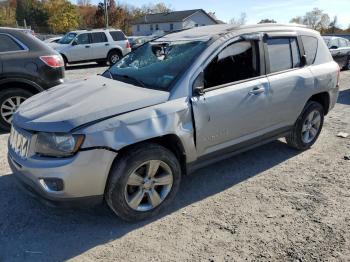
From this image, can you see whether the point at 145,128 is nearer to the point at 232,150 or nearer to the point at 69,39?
the point at 232,150

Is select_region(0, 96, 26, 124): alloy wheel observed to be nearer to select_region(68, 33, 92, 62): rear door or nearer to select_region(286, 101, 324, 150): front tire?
select_region(286, 101, 324, 150): front tire

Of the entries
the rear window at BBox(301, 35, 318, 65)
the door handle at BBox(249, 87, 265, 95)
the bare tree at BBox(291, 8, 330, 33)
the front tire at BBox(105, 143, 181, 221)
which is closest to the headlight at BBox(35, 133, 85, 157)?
the front tire at BBox(105, 143, 181, 221)

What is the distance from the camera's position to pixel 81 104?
3254 mm

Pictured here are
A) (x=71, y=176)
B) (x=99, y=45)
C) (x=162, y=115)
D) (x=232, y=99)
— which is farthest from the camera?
(x=99, y=45)

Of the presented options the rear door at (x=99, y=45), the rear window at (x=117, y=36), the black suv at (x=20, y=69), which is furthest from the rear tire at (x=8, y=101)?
the rear window at (x=117, y=36)

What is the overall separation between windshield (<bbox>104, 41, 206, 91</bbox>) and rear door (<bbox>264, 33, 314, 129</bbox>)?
1072 mm

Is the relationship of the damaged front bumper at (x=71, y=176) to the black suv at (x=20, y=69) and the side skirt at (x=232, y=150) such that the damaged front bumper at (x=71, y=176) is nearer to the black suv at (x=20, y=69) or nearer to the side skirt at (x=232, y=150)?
the side skirt at (x=232, y=150)

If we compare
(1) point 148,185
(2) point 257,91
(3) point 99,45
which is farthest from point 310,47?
(3) point 99,45

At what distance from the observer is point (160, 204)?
11.6 ft

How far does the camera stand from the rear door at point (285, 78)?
4.31 metres

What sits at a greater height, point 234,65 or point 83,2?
point 83,2

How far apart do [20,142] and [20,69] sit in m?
3.08

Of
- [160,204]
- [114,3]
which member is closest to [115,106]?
[160,204]

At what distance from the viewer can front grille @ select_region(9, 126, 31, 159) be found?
310 centimetres
